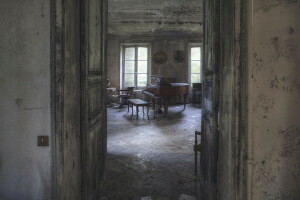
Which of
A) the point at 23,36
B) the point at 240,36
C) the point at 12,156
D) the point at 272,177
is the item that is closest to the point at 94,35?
the point at 23,36

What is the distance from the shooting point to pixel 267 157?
5.93 ft

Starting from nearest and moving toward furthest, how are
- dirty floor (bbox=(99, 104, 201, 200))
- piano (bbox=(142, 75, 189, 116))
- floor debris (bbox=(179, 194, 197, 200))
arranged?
1. floor debris (bbox=(179, 194, 197, 200))
2. dirty floor (bbox=(99, 104, 201, 200))
3. piano (bbox=(142, 75, 189, 116))

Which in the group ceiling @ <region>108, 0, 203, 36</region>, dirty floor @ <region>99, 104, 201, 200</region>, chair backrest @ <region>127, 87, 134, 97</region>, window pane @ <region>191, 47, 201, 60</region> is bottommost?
dirty floor @ <region>99, 104, 201, 200</region>

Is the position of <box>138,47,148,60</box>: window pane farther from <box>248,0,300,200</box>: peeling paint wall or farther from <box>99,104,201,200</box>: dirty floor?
<box>248,0,300,200</box>: peeling paint wall

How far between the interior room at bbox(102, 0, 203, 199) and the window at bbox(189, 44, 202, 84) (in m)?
0.04

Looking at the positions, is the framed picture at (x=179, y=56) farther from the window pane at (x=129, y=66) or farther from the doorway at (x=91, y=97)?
the doorway at (x=91, y=97)

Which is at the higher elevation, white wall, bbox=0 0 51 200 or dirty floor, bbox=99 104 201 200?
white wall, bbox=0 0 51 200

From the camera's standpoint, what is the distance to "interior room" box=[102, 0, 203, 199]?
3812 mm

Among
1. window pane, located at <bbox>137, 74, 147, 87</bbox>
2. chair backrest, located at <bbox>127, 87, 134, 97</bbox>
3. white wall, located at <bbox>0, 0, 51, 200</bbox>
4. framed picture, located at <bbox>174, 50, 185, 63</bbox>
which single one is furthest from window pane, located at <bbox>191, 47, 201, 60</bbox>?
white wall, located at <bbox>0, 0, 51, 200</bbox>

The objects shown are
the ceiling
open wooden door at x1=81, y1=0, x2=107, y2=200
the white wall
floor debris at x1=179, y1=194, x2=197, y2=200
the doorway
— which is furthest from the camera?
the ceiling

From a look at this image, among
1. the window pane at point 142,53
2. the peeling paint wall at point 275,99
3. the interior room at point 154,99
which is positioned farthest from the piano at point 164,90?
the peeling paint wall at point 275,99

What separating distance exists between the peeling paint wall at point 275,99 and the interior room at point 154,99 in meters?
1.60

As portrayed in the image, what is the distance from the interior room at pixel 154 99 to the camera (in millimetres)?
3812

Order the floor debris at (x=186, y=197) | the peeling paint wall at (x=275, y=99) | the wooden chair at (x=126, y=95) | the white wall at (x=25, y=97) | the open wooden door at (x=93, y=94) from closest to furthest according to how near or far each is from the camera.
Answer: the peeling paint wall at (x=275, y=99) < the white wall at (x=25, y=97) < the open wooden door at (x=93, y=94) < the floor debris at (x=186, y=197) < the wooden chair at (x=126, y=95)
